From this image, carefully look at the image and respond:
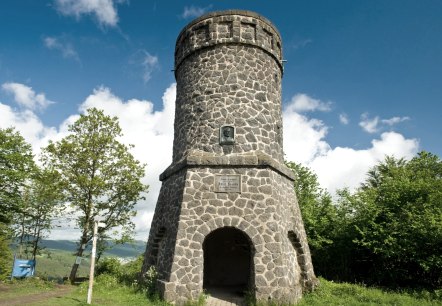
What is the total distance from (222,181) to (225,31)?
6.09 metres

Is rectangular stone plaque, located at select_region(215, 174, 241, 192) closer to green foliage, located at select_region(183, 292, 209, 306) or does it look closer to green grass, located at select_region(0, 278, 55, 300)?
green foliage, located at select_region(183, 292, 209, 306)

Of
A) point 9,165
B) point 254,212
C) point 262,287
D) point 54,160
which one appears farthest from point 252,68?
point 9,165

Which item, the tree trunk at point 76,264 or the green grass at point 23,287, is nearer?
the green grass at point 23,287

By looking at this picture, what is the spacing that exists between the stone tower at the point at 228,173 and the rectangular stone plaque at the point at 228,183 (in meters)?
0.03

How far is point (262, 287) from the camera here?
8984mm

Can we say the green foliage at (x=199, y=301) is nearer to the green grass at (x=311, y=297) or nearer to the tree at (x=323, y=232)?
the green grass at (x=311, y=297)

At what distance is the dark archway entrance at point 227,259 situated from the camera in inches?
547

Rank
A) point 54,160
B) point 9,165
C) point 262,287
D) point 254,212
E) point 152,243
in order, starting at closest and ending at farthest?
point 262,287, point 254,212, point 152,243, point 54,160, point 9,165

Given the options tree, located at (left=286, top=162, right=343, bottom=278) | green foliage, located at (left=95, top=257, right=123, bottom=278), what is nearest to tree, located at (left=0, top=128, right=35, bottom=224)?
green foliage, located at (left=95, top=257, right=123, bottom=278)

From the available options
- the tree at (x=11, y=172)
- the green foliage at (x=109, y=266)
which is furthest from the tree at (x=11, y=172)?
the green foliage at (x=109, y=266)

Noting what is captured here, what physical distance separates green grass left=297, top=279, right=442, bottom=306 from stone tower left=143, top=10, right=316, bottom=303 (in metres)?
0.53

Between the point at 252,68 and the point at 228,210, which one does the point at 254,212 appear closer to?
the point at 228,210

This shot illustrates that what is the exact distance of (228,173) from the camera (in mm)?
10445

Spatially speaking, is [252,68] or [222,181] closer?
[222,181]
